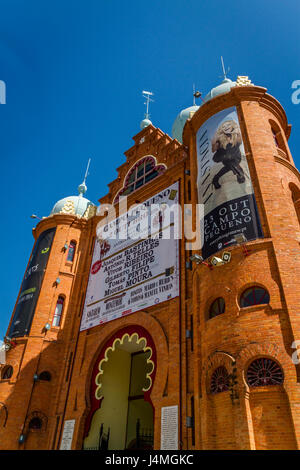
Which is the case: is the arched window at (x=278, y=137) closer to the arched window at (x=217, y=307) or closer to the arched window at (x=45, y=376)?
the arched window at (x=217, y=307)

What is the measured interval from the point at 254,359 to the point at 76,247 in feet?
54.5

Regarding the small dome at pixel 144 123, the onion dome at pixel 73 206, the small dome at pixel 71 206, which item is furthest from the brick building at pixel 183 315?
the small dome at pixel 144 123

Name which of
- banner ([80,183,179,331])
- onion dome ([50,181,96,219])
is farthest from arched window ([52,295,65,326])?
onion dome ([50,181,96,219])

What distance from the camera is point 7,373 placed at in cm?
2044

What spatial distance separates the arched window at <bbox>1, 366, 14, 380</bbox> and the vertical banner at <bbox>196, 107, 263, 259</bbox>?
13.2 m

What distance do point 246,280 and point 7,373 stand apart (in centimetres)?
1503

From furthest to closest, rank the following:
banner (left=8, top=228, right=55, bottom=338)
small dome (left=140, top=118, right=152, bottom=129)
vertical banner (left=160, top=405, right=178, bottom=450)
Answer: small dome (left=140, top=118, right=152, bottom=129) < banner (left=8, top=228, right=55, bottom=338) < vertical banner (left=160, top=405, right=178, bottom=450)

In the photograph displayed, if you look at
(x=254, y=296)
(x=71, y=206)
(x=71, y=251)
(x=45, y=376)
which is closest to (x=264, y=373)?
(x=254, y=296)

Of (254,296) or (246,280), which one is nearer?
(254,296)

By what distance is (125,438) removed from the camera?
58.5 feet

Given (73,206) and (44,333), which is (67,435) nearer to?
(44,333)

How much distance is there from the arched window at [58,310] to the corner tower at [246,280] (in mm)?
11297

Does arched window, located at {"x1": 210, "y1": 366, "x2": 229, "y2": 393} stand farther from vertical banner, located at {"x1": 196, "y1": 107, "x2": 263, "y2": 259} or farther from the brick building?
vertical banner, located at {"x1": 196, "y1": 107, "x2": 263, "y2": 259}

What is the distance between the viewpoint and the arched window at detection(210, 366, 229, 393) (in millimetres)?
11188
